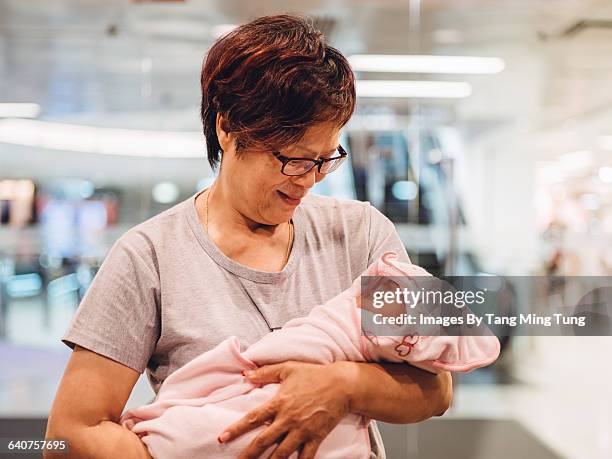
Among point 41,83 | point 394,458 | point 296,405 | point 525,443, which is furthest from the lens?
point 41,83

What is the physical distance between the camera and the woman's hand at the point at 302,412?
2.66 feet

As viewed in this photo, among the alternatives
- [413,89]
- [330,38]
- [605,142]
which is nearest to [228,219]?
[605,142]

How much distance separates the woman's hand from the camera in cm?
81

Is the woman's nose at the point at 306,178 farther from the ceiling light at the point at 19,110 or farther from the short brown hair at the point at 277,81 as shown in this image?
the ceiling light at the point at 19,110

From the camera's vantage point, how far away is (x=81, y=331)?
34.6 inches

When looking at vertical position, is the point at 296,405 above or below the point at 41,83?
below

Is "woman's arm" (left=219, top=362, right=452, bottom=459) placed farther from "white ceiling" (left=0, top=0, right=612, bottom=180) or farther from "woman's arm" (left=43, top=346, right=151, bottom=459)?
"white ceiling" (left=0, top=0, right=612, bottom=180)

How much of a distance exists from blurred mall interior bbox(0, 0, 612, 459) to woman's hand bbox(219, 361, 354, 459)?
1934 millimetres

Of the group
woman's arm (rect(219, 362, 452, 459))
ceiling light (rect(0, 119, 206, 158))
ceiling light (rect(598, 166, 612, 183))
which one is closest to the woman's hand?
woman's arm (rect(219, 362, 452, 459))

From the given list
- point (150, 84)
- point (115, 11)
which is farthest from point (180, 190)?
point (115, 11)

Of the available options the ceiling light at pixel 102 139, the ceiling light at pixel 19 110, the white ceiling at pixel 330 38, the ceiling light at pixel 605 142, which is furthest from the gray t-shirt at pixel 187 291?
the ceiling light at pixel 19 110

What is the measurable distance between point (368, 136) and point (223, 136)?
95.1 inches

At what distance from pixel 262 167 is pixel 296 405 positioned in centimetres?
34

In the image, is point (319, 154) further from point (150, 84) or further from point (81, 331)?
point (150, 84)
